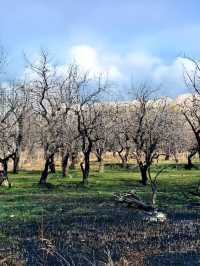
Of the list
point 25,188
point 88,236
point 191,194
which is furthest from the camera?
point 25,188

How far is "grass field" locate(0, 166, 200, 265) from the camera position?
1538 centimetres

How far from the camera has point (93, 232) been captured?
19688 mm

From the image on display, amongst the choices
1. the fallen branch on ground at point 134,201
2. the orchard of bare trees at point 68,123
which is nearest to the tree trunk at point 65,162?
the orchard of bare trees at point 68,123

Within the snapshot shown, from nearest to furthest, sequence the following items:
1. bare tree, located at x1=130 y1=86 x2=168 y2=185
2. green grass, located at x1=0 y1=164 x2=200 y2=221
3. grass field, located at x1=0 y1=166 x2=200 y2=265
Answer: grass field, located at x1=0 y1=166 x2=200 y2=265 < green grass, located at x1=0 y1=164 x2=200 y2=221 < bare tree, located at x1=130 y1=86 x2=168 y2=185

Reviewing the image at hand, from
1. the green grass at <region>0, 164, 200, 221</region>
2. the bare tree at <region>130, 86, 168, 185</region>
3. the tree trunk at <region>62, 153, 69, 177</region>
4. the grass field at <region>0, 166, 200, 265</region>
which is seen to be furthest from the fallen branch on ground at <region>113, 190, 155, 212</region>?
the tree trunk at <region>62, 153, 69, 177</region>

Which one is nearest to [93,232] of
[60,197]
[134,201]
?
[134,201]

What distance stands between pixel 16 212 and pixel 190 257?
1283cm

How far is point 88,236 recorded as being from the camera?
18.9 m

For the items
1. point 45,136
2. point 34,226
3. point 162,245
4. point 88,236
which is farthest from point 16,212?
Answer: point 45,136

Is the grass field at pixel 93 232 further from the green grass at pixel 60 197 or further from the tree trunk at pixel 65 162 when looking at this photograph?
the tree trunk at pixel 65 162

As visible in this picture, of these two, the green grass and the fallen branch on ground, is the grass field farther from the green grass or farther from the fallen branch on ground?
the fallen branch on ground

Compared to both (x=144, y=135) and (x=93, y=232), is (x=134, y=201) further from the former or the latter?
(x=144, y=135)

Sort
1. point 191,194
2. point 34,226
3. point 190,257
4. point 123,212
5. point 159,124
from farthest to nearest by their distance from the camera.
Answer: point 159,124, point 191,194, point 123,212, point 34,226, point 190,257

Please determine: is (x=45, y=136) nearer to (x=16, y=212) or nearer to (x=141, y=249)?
(x=16, y=212)
